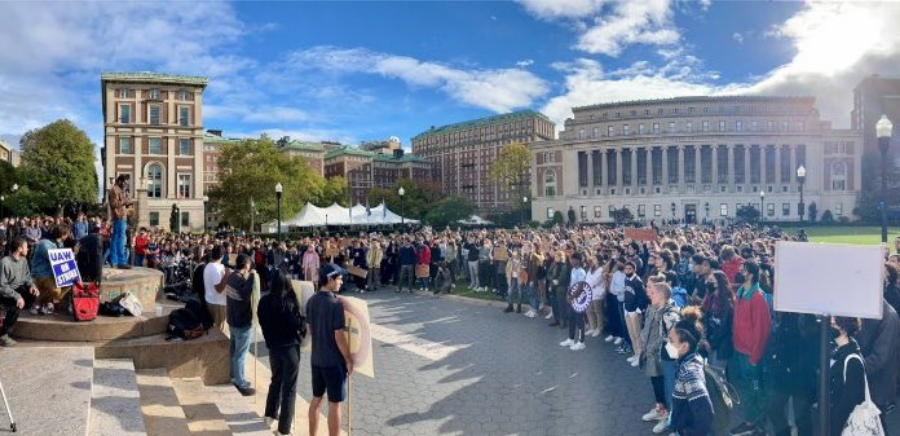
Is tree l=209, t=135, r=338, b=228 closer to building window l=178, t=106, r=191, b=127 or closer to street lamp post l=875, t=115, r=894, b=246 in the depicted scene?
building window l=178, t=106, r=191, b=127

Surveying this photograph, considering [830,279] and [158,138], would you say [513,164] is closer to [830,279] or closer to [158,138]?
[158,138]

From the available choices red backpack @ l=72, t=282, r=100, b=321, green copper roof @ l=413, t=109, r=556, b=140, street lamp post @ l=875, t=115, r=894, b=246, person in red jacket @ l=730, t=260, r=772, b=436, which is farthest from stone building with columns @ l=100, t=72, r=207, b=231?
green copper roof @ l=413, t=109, r=556, b=140

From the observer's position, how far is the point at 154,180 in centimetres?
6706

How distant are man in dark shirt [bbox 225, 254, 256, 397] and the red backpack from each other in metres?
2.22

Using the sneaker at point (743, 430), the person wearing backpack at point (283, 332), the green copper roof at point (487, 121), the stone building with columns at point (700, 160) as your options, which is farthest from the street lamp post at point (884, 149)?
the green copper roof at point (487, 121)

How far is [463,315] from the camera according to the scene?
1580cm

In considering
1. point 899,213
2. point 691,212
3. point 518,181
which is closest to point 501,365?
point 899,213

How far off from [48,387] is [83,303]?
106 inches

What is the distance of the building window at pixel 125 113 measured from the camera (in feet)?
215

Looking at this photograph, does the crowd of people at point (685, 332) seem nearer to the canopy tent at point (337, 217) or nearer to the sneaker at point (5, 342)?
the sneaker at point (5, 342)

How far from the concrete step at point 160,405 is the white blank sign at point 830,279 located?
22.7ft

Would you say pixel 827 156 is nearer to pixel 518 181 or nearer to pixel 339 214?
pixel 518 181

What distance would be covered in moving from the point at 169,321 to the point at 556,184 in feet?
323

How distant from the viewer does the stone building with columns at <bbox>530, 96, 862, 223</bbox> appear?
306ft
